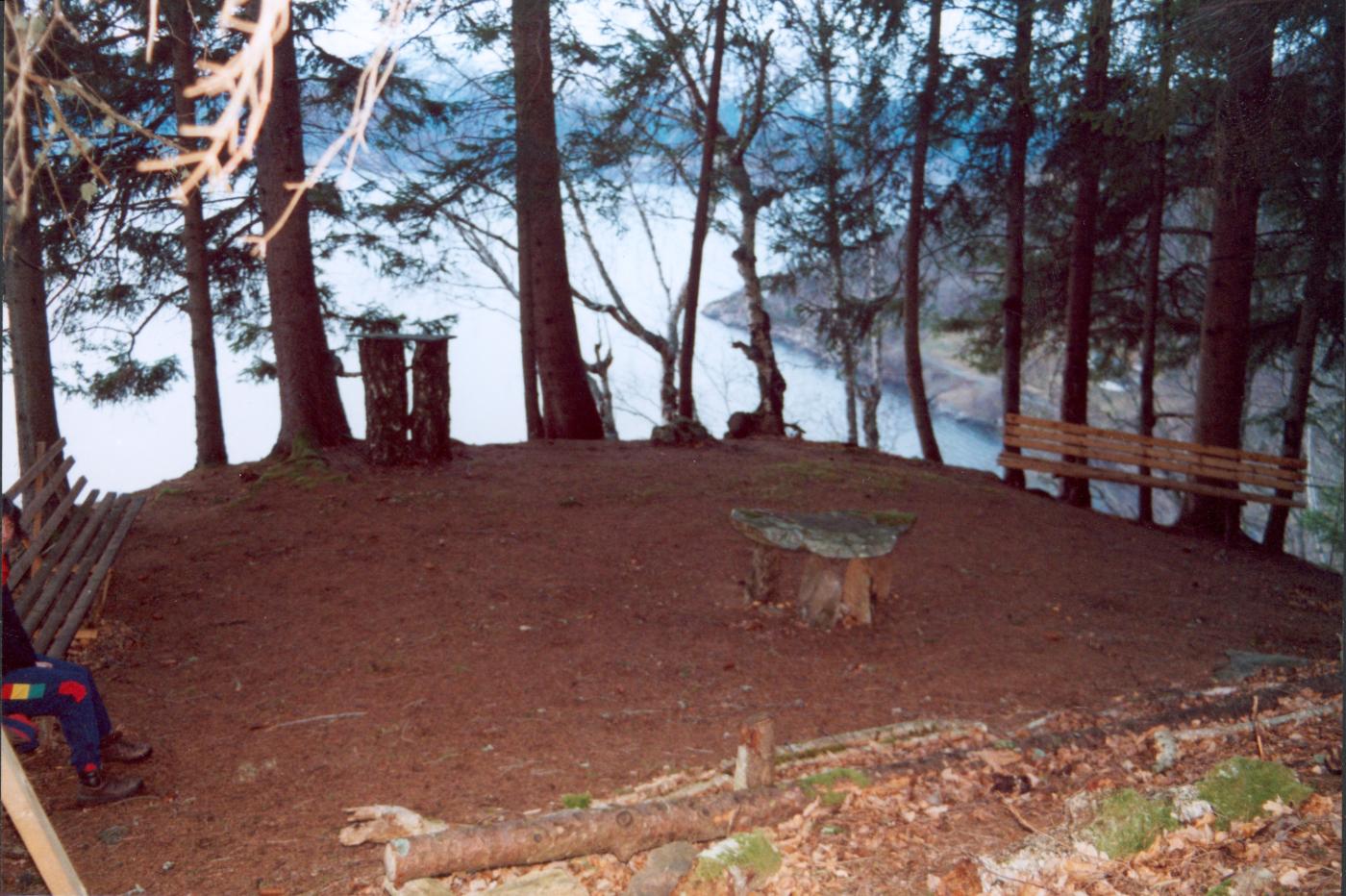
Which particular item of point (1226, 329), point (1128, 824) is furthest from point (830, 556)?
point (1226, 329)

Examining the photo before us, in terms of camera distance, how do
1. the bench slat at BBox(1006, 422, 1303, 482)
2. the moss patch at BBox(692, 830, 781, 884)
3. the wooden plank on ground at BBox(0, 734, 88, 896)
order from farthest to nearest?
the bench slat at BBox(1006, 422, 1303, 482)
the moss patch at BBox(692, 830, 781, 884)
the wooden plank on ground at BBox(0, 734, 88, 896)

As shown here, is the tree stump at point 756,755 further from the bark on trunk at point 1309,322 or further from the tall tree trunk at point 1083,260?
the tall tree trunk at point 1083,260

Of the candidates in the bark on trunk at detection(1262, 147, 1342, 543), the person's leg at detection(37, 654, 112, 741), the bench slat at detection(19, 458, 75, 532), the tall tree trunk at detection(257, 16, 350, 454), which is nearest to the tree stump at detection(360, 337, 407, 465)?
the tall tree trunk at detection(257, 16, 350, 454)

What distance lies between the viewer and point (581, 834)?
3598mm

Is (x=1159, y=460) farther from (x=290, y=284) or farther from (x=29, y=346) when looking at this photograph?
(x=29, y=346)

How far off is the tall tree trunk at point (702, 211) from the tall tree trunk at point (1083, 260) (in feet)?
15.6

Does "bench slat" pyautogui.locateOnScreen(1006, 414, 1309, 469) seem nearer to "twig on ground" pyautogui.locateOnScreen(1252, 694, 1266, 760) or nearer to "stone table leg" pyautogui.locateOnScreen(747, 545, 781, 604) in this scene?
"stone table leg" pyautogui.locateOnScreen(747, 545, 781, 604)

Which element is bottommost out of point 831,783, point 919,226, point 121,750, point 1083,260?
point 121,750

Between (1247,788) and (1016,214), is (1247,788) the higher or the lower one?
the lower one

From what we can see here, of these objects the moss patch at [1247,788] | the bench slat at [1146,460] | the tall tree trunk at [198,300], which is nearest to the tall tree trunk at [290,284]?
the tall tree trunk at [198,300]

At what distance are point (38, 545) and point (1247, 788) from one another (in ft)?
21.3

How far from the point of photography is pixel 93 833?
4.41 metres

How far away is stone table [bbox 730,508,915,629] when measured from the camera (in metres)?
7.43

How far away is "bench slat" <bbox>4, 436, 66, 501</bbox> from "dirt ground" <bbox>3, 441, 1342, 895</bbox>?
117cm
